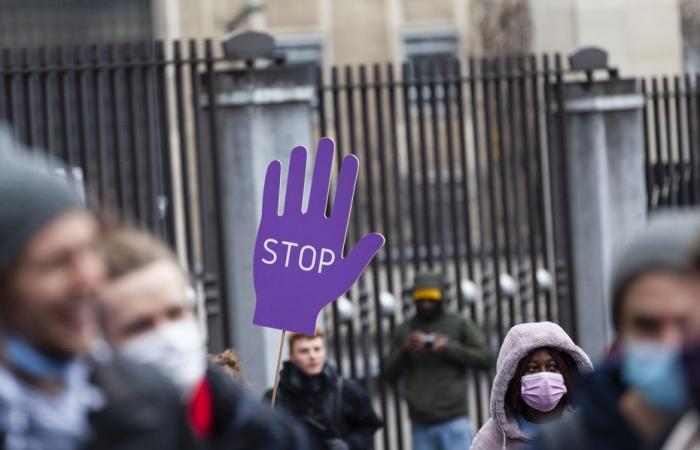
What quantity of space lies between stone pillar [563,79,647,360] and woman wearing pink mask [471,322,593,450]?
215 inches

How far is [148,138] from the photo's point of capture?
35.4 ft

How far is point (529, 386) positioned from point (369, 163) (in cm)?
529

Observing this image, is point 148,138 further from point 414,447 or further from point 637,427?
point 637,427

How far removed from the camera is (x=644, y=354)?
8.97 feet

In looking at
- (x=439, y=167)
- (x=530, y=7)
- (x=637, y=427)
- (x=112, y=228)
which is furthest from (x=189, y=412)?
(x=530, y=7)

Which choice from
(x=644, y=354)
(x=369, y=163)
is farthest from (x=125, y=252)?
(x=369, y=163)

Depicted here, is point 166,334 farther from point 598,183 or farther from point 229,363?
point 598,183

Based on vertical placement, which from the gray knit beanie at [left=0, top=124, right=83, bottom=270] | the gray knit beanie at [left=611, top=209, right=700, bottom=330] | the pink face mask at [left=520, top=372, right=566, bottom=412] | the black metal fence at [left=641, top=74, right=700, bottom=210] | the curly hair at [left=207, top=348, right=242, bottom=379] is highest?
the gray knit beanie at [left=0, top=124, right=83, bottom=270]

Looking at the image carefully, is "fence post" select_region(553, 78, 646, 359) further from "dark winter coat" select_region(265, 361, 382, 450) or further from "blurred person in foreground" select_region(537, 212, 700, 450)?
"blurred person in foreground" select_region(537, 212, 700, 450)

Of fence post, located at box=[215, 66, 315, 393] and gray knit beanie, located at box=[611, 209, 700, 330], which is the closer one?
gray knit beanie, located at box=[611, 209, 700, 330]

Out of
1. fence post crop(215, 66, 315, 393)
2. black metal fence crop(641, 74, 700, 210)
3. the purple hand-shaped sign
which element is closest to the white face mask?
the purple hand-shaped sign

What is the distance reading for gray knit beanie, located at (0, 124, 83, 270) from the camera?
259 centimetres

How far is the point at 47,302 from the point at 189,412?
1.09ft

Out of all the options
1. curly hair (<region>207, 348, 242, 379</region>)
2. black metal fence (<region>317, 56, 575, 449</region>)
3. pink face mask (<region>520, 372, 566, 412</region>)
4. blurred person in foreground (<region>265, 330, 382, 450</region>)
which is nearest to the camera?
pink face mask (<region>520, 372, 566, 412</region>)
